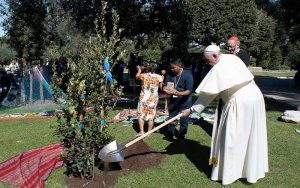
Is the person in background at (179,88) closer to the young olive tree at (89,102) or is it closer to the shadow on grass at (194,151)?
the shadow on grass at (194,151)

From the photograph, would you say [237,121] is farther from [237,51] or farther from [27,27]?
[27,27]

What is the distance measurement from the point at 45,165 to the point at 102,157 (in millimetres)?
1297

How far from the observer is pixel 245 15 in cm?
3897

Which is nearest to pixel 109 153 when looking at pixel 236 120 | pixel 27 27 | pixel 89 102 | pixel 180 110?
pixel 89 102

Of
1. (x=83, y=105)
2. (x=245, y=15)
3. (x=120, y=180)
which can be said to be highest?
(x=245, y=15)

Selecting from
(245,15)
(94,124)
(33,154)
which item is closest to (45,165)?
(33,154)

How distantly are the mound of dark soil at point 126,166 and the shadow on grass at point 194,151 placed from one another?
0.46 metres

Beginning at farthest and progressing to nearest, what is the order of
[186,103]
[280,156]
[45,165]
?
[186,103] → [280,156] → [45,165]

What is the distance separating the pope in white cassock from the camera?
5.73m

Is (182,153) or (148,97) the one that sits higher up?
(148,97)

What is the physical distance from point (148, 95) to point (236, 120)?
3489mm

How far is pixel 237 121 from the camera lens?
5.73 meters

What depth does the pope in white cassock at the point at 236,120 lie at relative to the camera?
225 inches

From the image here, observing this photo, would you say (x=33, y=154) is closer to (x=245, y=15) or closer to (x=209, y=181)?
(x=209, y=181)
